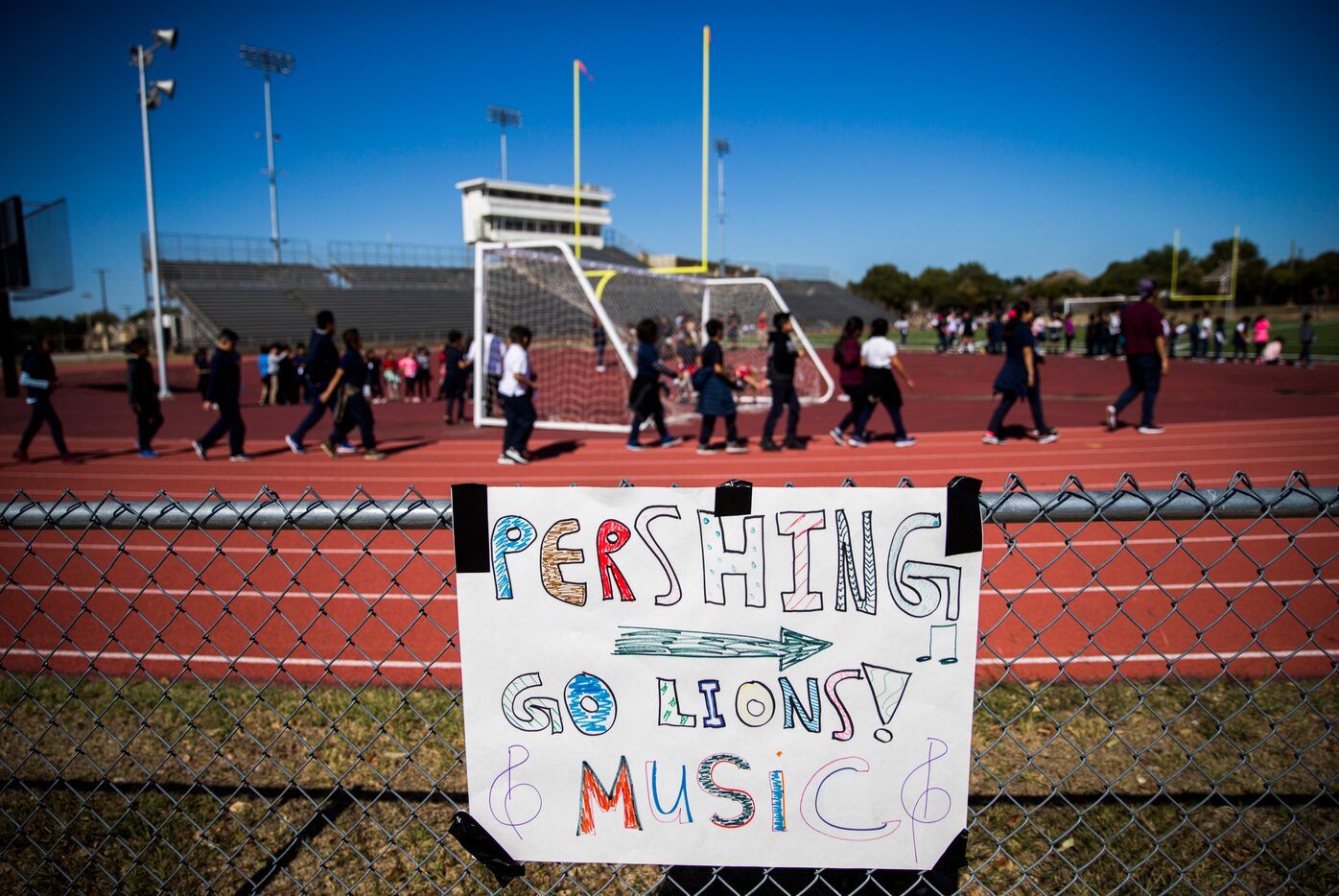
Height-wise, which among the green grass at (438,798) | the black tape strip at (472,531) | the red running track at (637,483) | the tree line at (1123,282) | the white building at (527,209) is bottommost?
the green grass at (438,798)

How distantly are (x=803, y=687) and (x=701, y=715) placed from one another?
27cm

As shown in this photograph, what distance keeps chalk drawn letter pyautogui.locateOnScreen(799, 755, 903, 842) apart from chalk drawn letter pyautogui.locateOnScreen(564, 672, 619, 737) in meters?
0.53

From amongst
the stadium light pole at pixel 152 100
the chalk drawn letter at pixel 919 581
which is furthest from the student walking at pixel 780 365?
the stadium light pole at pixel 152 100

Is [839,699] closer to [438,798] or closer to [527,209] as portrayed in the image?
[438,798]

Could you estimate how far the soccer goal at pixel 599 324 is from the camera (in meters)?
14.9

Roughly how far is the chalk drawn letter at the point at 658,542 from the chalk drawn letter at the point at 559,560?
6.1 inches

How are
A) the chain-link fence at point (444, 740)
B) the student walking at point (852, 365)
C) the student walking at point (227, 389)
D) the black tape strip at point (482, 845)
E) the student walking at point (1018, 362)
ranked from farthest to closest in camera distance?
the student walking at point (852, 365) < the student walking at point (227, 389) < the student walking at point (1018, 362) < the chain-link fence at point (444, 740) < the black tape strip at point (482, 845)

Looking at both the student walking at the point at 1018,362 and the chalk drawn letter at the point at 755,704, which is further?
the student walking at the point at 1018,362

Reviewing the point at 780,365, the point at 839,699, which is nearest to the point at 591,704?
the point at 839,699

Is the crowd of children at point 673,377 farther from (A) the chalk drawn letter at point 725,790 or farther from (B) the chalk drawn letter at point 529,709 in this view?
(A) the chalk drawn letter at point 725,790

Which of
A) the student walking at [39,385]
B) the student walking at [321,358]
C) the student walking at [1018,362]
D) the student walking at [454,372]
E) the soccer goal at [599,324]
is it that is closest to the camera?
the student walking at [1018,362]

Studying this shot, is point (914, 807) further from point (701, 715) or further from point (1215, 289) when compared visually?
point (1215, 289)

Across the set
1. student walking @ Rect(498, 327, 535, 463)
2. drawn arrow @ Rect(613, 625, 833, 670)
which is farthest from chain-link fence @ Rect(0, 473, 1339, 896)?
student walking @ Rect(498, 327, 535, 463)

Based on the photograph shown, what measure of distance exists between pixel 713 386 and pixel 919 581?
9.24 metres
